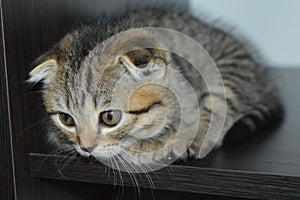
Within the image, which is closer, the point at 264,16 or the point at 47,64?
the point at 47,64

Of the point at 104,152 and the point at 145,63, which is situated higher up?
the point at 145,63

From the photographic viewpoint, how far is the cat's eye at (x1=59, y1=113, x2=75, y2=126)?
66cm

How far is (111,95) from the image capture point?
61 cm

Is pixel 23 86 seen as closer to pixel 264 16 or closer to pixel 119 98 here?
pixel 119 98

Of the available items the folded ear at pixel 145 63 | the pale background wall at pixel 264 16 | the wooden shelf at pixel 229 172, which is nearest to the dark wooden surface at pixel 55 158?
the wooden shelf at pixel 229 172

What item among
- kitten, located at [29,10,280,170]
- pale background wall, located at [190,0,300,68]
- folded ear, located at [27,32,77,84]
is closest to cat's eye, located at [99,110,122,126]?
kitten, located at [29,10,280,170]

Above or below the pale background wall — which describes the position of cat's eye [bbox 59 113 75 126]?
below

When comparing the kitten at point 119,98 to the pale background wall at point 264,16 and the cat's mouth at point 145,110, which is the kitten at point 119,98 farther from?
the pale background wall at point 264,16

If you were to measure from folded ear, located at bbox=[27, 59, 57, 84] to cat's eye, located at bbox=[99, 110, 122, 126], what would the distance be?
101mm

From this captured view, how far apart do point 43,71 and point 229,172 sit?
0.28 meters

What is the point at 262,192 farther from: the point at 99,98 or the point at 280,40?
the point at 280,40

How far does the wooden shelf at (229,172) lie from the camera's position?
56cm

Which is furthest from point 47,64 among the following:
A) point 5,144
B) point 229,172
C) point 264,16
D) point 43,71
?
point 264,16

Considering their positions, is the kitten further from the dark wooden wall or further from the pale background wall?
the pale background wall
